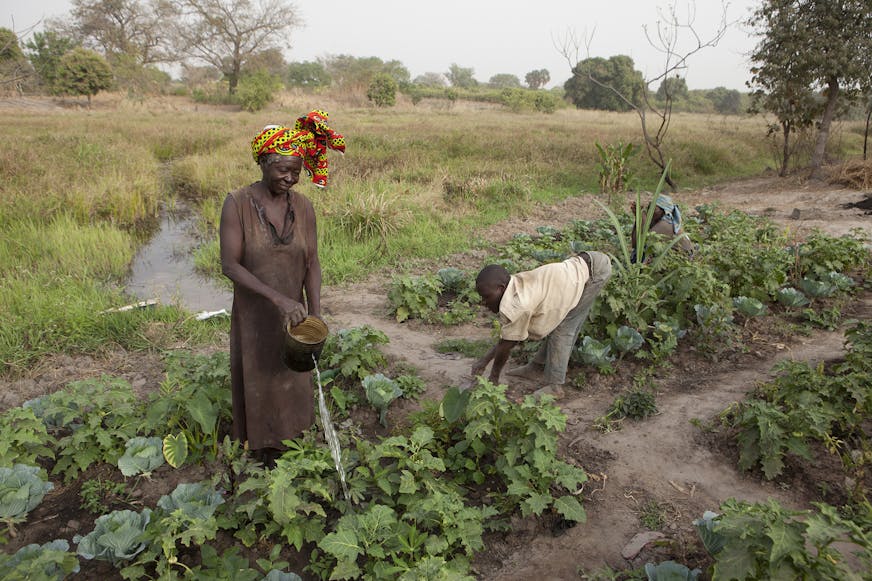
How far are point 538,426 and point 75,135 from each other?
1296 cm

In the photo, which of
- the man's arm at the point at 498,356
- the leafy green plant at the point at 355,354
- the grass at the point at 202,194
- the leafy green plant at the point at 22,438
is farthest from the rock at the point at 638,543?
the grass at the point at 202,194

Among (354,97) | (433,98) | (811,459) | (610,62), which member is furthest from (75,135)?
(610,62)

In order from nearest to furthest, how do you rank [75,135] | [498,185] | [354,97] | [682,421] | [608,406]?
[682,421], [608,406], [498,185], [75,135], [354,97]

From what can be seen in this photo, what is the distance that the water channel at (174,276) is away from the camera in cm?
522

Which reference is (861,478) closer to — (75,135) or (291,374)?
(291,374)

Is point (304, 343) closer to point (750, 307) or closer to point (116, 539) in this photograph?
point (116, 539)

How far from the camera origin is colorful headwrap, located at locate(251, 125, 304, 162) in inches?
85.5

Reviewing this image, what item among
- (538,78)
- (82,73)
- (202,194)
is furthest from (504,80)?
(202,194)

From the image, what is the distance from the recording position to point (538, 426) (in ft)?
7.59

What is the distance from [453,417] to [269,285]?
3.50ft

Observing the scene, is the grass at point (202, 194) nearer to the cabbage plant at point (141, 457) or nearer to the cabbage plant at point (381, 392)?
the cabbage plant at point (141, 457)

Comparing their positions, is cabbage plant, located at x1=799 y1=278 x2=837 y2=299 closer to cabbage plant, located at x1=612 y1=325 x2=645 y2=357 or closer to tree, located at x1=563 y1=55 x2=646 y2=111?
cabbage plant, located at x1=612 y1=325 x2=645 y2=357

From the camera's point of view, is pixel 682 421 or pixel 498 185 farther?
pixel 498 185

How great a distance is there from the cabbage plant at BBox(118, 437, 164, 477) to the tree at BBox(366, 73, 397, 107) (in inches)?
1143
